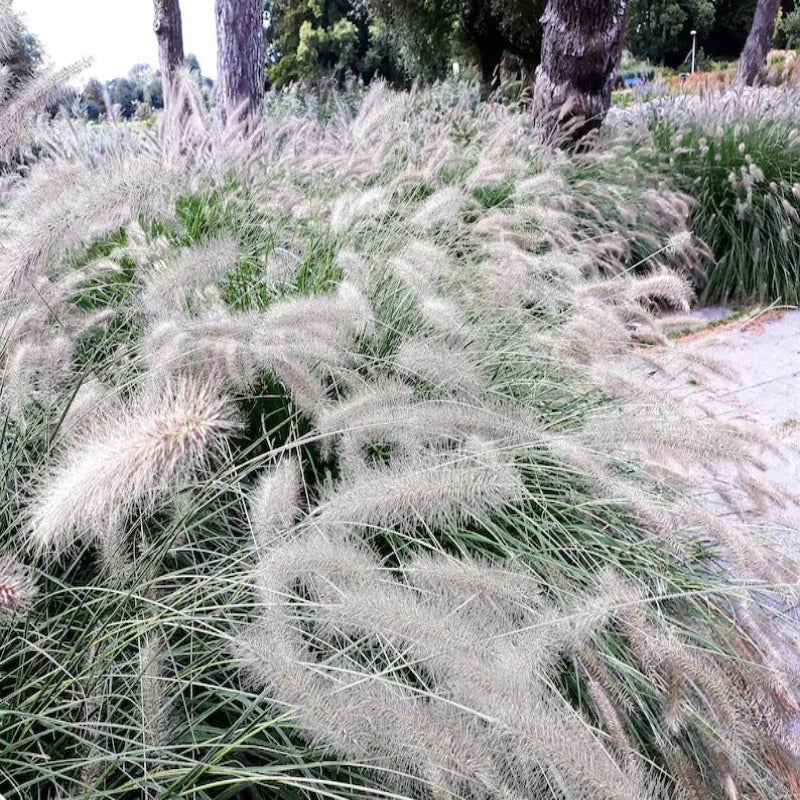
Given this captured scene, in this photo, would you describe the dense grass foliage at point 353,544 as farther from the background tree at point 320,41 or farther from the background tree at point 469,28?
the background tree at point 320,41

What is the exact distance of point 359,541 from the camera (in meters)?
1.45

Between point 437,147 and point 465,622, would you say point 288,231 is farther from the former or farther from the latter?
point 465,622

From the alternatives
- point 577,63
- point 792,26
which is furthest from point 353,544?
point 792,26

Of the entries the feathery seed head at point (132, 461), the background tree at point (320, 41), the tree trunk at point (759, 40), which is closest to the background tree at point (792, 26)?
the background tree at point (320, 41)

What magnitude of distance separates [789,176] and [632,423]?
5.24 meters

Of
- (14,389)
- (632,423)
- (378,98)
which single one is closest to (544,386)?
(632,423)

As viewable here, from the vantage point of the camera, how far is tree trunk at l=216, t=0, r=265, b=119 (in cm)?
654

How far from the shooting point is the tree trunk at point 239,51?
6535mm

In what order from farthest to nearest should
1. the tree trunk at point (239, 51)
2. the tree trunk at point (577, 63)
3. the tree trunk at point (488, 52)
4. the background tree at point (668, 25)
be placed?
the background tree at point (668, 25) → the tree trunk at point (488, 52) → the tree trunk at point (239, 51) → the tree trunk at point (577, 63)

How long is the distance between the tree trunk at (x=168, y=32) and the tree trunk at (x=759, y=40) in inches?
511

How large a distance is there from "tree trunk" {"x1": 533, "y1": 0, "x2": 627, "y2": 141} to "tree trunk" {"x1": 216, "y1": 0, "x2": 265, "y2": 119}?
250 centimetres

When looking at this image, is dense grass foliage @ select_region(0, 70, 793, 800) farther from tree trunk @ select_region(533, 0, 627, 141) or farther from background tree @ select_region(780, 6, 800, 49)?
background tree @ select_region(780, 6, 800, 49)

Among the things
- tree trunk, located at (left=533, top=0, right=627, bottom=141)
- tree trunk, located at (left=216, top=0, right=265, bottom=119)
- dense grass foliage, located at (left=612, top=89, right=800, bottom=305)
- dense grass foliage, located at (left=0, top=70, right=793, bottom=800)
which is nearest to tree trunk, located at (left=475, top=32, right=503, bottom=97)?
tree trunk, located at (left=216, top=0, right=265, bottom=119)

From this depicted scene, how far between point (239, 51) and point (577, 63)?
301 centimetres
